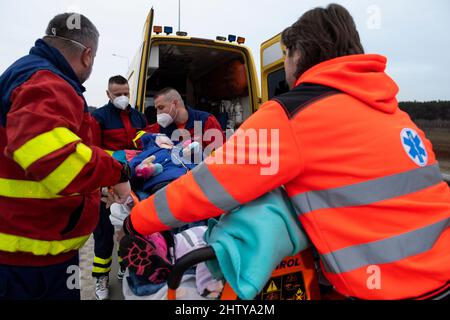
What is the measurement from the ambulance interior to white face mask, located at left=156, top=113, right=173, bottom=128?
1.35 metres

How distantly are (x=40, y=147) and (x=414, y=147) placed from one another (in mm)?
1292

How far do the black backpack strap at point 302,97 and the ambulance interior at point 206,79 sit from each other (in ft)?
12.1

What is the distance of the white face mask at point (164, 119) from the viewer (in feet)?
11.0

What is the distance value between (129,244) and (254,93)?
4048mm

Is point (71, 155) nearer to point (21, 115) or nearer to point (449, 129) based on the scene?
point (21, 115)

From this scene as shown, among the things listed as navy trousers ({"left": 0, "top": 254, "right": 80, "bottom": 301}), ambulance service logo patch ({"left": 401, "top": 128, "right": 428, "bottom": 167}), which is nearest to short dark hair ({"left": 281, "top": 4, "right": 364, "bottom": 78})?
ambulance service logo patch ({"left": 401, "top": 128, "right": 428, "bottom": 167})

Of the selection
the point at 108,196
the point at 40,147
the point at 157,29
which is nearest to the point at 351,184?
the point at 40,147

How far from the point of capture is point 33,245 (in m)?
1.39

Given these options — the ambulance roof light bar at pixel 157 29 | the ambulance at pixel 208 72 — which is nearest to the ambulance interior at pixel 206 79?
the ambulance at pixel 208 72

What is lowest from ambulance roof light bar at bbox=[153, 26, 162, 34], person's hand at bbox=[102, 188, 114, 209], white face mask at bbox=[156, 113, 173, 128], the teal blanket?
person's hand at bbox=[102, 188, 114, 209]

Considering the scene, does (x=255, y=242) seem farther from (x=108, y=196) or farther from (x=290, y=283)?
(x=108, y=196)

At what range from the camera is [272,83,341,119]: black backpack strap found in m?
1.03

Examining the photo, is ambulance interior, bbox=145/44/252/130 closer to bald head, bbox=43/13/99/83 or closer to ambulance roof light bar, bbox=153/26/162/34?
ambulance roof light bar, bbox=153/26/162/34

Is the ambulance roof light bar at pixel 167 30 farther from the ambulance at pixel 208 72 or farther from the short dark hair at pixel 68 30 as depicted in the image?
the short dark hair at pixel 68 30
